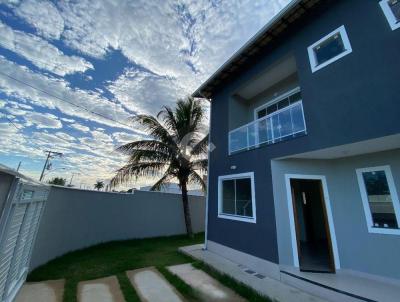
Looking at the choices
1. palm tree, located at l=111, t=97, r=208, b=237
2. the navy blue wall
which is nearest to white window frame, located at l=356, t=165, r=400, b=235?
the navy blue wall

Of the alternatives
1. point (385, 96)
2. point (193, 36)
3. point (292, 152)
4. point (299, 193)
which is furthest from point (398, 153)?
point (193, 36)

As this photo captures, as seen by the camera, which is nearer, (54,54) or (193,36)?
(54,54)

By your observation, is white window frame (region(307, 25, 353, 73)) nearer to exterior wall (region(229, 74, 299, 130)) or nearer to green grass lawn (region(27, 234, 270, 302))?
exterior wall (region(229, 74, 299, 130))

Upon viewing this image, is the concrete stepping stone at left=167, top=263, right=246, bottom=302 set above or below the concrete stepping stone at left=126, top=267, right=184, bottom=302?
above

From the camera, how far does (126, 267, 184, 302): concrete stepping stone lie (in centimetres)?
412

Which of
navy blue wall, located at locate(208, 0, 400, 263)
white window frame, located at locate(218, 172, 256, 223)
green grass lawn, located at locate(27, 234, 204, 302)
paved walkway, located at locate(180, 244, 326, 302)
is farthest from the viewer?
white window frame, located at locate(218, 172, 256, 223)

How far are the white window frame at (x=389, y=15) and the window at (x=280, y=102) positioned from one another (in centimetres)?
281

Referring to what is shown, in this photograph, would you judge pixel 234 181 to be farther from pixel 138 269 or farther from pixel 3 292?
pixel 3 292

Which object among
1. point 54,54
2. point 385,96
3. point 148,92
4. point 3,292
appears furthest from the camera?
point 148,92

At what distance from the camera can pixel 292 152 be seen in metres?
5.29

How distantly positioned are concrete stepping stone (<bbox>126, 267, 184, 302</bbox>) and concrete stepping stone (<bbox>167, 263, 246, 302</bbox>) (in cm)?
53

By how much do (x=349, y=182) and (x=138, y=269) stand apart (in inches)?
279

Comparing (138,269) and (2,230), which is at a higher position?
(2,230)

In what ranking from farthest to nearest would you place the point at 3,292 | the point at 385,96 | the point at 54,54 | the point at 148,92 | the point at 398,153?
the point at 148,92 < the point at 54,54 < the point at 398,153 < the point at 385,96 < the point at 3,292
